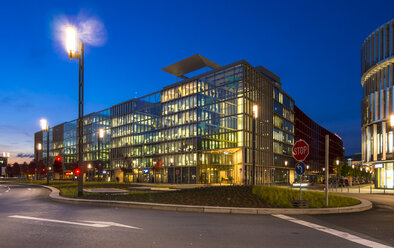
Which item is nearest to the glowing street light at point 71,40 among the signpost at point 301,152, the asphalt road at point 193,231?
the asphalt road at point 193,231

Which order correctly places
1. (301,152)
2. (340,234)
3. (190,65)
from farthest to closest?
(190,65)
(301,152)
(340,234)

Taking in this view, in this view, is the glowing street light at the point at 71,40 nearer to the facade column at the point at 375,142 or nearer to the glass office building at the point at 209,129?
the facade column at the point at 375,142

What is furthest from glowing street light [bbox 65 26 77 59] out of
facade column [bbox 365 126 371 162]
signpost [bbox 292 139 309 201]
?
facade column [bbox 365 126 371 162]

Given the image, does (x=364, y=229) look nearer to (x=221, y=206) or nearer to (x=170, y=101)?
(x=221, y=206)

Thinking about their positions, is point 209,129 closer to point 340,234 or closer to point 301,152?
point 301,152

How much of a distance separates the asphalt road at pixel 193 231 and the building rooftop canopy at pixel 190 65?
55.3 meters

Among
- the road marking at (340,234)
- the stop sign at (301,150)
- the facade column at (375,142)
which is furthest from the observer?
the facade column at (375,142)

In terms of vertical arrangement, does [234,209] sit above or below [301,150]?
below

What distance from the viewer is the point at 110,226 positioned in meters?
9.05

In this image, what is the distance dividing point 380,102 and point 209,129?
30.3m

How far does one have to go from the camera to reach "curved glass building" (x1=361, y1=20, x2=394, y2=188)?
125ft

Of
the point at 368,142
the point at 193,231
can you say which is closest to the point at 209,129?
the point at 368,142

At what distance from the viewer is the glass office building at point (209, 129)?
5959 cm

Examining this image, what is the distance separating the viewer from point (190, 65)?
221 feet
